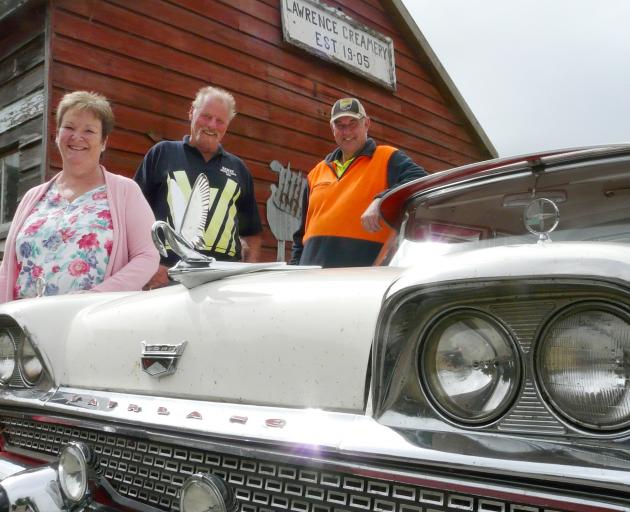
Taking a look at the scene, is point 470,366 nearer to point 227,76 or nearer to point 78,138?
point 78,138

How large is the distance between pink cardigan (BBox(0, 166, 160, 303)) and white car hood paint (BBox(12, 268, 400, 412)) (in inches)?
22.3

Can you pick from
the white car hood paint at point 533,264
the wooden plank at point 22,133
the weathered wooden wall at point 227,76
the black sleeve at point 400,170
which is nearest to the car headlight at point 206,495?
the white car hood paint at point 533,264

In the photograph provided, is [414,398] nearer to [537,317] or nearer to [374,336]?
[374,336]

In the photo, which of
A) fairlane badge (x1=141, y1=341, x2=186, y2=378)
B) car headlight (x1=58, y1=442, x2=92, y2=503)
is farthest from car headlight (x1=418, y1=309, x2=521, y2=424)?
car headlight (x1=58, y1=442, x2=92, y2=503)

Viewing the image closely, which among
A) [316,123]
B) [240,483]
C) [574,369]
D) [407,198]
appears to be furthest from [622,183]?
[316,123]

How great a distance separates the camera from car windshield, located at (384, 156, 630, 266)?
5.22 ft

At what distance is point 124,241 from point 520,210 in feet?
4.74

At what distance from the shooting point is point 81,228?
242 cm

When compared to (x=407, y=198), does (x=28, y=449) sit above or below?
below

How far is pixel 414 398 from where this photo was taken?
44.1 inches

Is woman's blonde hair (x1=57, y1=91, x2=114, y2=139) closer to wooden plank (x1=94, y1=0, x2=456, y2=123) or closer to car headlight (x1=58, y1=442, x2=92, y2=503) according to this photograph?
car headlight (x1=58, y1=442, x2=92, y2=503)

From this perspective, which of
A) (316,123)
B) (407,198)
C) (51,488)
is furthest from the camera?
(316,123)

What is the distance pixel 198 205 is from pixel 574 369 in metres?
2.38

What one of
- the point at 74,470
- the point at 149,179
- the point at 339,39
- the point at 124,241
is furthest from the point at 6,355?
the point at 339,39
